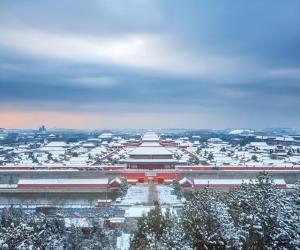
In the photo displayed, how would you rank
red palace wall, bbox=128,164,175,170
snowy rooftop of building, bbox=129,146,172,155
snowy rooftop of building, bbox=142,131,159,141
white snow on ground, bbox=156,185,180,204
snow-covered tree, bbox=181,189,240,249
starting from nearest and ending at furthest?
snow-covered tree, bbox=181,189,240,249 < white snow on ground, bbox=156,185,180,204 < red palace wall, bbox=128,164,175,170 < snowy rooftop of building, bbox=129,146,172,155 < snowy rooftop of building, bbox=142,131,159,141

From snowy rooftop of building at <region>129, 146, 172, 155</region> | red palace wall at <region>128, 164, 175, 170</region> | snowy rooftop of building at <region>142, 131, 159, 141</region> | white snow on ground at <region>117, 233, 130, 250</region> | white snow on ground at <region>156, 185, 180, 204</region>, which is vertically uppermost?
snowy rooftop of building at <region>142, 131, 159, 141</region>

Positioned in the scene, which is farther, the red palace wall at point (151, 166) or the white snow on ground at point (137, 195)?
the red palace wall at point (151, 166)

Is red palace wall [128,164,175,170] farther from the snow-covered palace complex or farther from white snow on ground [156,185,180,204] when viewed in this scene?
white snow on ground [156,185,180,204]

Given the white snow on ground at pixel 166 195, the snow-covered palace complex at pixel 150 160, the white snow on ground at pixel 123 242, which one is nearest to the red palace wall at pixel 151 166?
the snow-covered palace complex at pixel 150 160

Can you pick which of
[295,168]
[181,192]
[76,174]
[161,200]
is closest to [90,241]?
[161,200]

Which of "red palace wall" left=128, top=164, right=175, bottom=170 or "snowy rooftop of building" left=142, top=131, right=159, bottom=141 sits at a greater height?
"snowy rooftop of building" left=142, top=131, right=159, bottom=141

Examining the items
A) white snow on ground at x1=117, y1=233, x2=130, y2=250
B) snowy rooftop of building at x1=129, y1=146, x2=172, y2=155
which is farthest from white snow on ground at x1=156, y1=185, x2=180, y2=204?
white snow on ground at x1=117, y1=233, x2=130, y2=250

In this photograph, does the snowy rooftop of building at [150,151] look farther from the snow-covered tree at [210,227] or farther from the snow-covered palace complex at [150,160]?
the snow-covered tree at [210,227]

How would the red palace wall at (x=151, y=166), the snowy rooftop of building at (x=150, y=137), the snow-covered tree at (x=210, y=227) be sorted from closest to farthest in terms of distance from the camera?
1. the snow-covered tree at (x=210, y=227)
2. the red palace wall at (x=151, y=166)
3. the snowy rooftop of building at (x=150, y=137)
